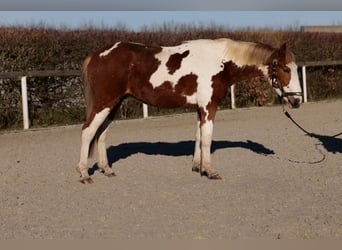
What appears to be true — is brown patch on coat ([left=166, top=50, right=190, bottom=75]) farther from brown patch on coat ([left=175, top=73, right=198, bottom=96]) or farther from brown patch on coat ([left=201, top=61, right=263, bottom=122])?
brown patch on coat ([left=201, top=61, right=263, bottom=122])

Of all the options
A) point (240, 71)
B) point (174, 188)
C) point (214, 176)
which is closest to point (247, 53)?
point (240, 71)

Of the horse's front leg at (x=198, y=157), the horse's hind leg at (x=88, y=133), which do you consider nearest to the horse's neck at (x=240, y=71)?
the horse's front leg at (x=198, y=157)

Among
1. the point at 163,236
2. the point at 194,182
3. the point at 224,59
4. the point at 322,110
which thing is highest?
the point at 224,59

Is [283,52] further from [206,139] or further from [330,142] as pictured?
[330,142]

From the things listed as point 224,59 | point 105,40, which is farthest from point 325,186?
point 105,40

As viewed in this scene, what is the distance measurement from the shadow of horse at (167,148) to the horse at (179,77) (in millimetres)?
1990

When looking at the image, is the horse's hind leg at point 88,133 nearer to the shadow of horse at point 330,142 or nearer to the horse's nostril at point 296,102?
the horse's nostril at point 296,102

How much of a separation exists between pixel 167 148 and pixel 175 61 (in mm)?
3366

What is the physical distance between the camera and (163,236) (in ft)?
19.2

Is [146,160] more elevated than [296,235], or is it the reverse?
[296,235]

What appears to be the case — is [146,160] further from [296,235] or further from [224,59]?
[296,235]

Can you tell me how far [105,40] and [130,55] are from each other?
30.2 ft

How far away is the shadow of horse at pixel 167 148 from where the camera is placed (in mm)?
11625

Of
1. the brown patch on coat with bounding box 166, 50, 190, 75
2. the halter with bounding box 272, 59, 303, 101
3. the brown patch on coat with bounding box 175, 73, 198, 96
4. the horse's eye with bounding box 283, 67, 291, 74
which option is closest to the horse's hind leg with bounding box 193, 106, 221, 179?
the brown patch on coat with bounding box 175, 73, 198, 96
